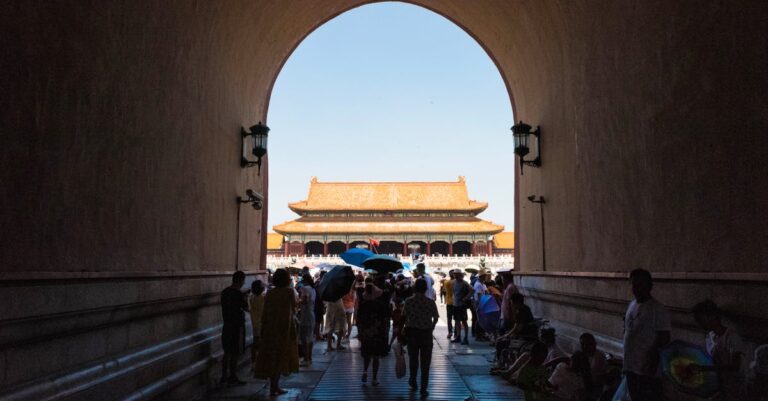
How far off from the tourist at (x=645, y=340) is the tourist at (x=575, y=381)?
67 cm

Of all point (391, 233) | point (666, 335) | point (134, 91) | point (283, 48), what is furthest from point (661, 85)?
point (391, 233)

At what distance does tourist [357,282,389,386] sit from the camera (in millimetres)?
7383

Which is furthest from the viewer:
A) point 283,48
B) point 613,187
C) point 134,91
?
point 283,48

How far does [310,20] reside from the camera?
37.0 feet

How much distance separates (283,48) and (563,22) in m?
5.42

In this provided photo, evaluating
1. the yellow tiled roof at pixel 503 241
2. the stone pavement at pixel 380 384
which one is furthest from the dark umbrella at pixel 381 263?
the yellow tiled roof at pixel 503 241

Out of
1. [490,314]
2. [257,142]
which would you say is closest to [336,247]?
[490,314]

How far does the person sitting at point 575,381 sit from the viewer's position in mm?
4574

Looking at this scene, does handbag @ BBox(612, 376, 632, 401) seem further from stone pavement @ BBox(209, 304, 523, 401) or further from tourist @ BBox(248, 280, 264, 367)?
tourist @ BBox(248, 280, 264, 367)

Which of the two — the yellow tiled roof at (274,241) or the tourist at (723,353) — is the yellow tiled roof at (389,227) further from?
the tourist at (723,353)

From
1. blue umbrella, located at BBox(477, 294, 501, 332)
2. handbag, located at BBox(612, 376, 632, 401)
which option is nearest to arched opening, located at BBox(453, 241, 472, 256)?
blue umbrella, located at BBox(477, 294, 501, 332)

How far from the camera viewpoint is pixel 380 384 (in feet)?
24.4

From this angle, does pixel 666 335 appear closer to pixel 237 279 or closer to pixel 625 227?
pixel 625 227

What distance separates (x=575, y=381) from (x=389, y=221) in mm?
45434
